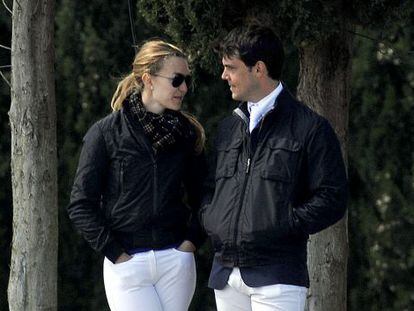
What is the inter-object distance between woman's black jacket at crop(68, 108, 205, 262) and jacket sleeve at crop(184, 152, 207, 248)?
3.2 inches

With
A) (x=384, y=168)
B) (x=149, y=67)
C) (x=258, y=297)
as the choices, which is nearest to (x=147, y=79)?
(x=149, y=67)

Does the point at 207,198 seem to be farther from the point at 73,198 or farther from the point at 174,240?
the point at 73,198

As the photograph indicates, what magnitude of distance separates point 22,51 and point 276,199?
181 cm

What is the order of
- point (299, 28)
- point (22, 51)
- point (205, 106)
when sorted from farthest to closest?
point (205, 106), point (22, 51), point (299, 28)

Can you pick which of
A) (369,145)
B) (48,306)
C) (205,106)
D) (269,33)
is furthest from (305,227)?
(205,106)

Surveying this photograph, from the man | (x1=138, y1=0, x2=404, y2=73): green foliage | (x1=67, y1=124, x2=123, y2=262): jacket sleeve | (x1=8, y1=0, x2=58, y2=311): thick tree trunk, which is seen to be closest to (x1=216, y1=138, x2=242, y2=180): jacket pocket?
the man

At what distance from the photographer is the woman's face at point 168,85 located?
4.18 m

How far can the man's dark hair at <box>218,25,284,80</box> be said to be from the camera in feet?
12.7

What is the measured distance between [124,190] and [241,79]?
670mm

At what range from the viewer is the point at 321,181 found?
12.4 feet

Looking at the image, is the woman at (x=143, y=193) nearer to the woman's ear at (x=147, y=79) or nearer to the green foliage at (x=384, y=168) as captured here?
the woman's ear at (x=147, y=79)

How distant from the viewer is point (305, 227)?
3.79 metres

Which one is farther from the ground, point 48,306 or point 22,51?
point 22,51

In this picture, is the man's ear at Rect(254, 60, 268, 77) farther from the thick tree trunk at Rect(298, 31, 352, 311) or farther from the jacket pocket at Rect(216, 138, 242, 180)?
the thick tree trunk at Rect(298, 31, 352, 311)
